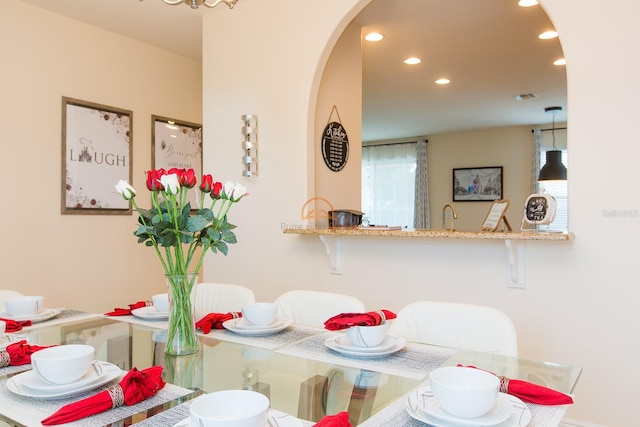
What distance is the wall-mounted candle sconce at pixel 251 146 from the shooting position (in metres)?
3.37

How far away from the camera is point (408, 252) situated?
289 centimetres

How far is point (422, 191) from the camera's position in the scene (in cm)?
870

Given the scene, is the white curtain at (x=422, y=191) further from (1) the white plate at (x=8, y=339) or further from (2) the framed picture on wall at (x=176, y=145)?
(1) the white plate at (x=8, y=339)

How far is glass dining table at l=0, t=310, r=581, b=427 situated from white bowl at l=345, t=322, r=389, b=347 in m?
0.05

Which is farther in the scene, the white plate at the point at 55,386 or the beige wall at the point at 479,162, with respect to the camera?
the beige wall at the point at 479,162

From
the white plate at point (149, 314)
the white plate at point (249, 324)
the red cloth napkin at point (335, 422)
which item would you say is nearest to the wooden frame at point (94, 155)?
the white plate at point (149, 314)

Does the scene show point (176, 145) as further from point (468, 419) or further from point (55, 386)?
point (468, 419)

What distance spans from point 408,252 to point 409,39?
6.71ft

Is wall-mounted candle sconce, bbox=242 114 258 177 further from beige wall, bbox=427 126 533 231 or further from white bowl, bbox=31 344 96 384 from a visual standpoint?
beige wall, bbox=427 126 533 231

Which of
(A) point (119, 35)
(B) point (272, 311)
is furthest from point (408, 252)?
(A) point (119, 35)

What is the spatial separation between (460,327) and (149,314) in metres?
1.20

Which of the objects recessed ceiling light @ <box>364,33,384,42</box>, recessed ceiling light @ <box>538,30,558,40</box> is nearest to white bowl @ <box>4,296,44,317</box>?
recessed ceiling light @ <box>364,33,384,42</box>

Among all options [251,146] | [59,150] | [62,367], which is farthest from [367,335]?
[59,150]

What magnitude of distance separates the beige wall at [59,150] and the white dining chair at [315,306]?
4.57 feet
